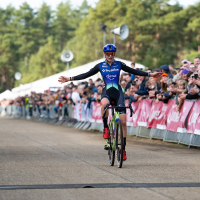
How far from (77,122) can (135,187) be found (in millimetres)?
19179

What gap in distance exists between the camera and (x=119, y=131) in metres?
9.41

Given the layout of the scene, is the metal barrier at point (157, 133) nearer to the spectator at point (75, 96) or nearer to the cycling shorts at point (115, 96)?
the cycling shorts at point (115, 96)

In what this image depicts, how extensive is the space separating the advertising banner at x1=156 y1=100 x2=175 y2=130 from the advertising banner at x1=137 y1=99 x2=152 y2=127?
0.99 meters

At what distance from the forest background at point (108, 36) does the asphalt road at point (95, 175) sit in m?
45.2

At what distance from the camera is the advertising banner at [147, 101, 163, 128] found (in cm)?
1611

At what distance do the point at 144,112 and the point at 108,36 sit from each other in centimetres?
6575

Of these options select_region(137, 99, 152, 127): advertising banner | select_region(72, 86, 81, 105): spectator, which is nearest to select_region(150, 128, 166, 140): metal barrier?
select_region(137, 99, 152, 127): advertising banner

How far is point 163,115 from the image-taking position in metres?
15.7

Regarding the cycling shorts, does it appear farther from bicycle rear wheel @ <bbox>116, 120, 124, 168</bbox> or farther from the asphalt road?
the asphalt road

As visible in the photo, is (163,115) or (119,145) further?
(163,115)

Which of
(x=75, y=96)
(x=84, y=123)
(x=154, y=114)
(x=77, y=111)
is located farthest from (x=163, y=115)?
(x=75, y=96)

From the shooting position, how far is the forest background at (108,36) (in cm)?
7412

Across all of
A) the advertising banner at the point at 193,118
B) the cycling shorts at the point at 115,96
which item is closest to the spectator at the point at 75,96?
the advertising banner at the point at 193,118

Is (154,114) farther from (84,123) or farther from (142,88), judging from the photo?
(84,123)
